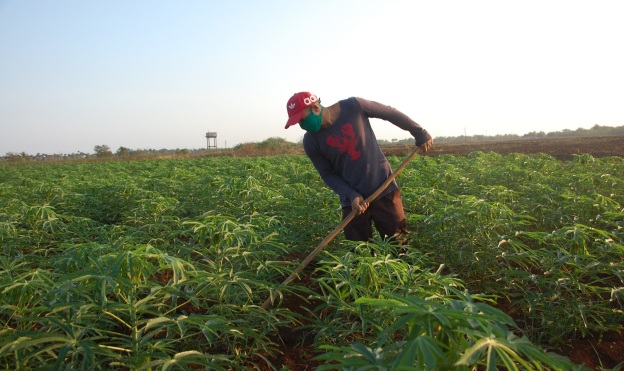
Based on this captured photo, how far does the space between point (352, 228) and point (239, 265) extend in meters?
1.14

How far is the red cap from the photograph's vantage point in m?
2.71

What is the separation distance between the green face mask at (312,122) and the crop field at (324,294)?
831mm

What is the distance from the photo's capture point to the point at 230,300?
2.01m

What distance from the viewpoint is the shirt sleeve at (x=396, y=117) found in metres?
3.10

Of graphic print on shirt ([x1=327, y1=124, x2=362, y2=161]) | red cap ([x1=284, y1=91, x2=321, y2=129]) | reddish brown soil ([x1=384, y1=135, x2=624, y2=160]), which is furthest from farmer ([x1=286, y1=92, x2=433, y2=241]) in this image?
reddish brown soil ([x1=384, y1=135, x2=624, y2=160])

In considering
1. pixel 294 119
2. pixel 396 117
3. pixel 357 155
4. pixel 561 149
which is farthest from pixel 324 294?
pixel 561 149

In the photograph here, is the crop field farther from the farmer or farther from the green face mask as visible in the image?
the green face mask

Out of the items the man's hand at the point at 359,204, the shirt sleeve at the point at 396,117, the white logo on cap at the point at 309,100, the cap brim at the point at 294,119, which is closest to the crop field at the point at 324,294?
the man's hand at the point at 359,204

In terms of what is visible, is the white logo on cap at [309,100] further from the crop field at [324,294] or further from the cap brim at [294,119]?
the crop field at [324,294]

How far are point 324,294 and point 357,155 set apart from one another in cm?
149

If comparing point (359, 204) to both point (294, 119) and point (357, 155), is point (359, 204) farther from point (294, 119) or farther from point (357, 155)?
point (294, 119)

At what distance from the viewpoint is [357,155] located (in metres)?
3.04

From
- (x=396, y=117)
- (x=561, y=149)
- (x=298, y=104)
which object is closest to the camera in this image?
(x=298, y=104)

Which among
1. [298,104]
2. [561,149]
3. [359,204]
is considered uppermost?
[298,104]
